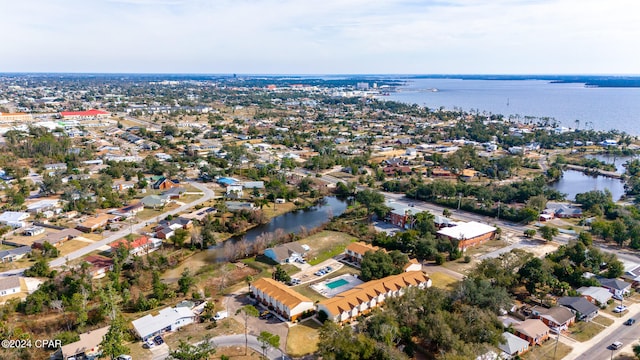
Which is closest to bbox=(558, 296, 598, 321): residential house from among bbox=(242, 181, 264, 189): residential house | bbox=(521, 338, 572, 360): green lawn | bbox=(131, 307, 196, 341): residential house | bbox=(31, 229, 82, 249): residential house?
bbox=(521, 338, 572, 360): green lawn

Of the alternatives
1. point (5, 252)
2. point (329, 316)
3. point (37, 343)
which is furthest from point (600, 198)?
point (5, 252)

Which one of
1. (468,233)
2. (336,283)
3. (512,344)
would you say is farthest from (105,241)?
(512,344)

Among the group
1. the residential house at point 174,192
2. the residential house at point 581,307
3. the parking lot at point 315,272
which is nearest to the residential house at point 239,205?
the residential house at point 174,192

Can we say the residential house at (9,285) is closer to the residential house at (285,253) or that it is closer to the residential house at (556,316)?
the residential house at (285,253)

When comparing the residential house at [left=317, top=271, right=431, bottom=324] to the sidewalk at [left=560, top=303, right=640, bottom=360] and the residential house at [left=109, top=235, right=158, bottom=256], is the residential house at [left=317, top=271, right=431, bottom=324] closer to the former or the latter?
the sidewalk at [left=560, top=303, right=640, bottom=360]

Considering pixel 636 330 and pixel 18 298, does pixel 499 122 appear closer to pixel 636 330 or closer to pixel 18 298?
pixel 636 330

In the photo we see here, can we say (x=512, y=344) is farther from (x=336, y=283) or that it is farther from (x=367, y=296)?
(x=336, y=283)
